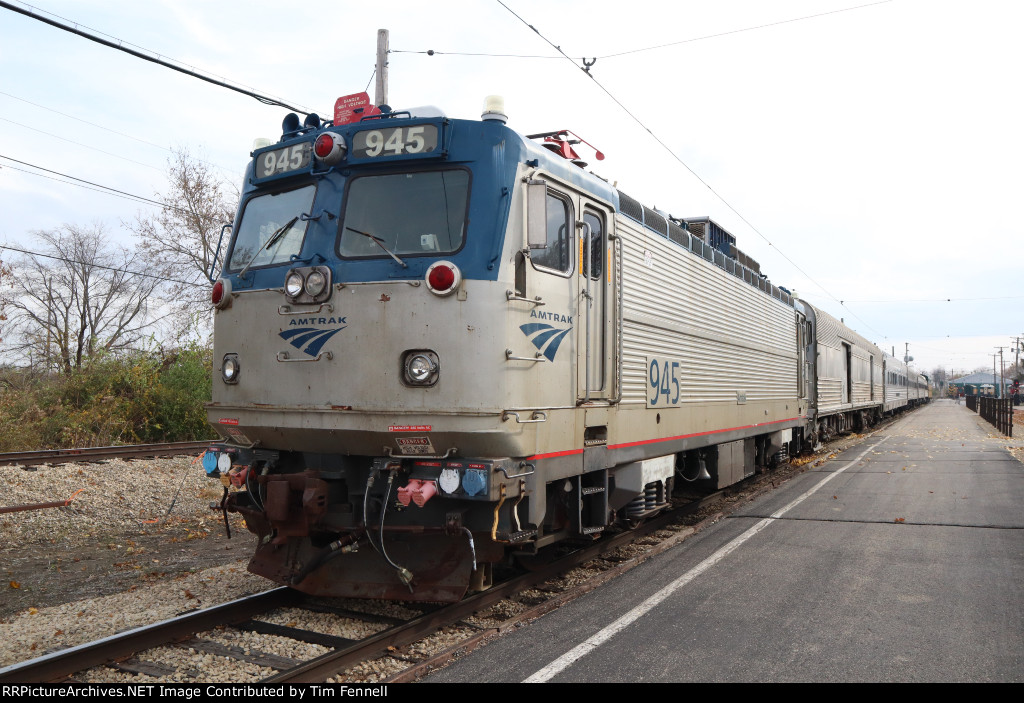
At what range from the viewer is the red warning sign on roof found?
5828 millimetres

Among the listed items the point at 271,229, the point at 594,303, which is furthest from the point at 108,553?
the point at 594,303

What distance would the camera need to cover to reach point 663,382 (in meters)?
7.70

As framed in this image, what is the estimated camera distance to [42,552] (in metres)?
8.07

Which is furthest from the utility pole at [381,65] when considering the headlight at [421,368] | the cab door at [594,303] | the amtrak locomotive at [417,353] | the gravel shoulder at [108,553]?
the headlight at [421,368]

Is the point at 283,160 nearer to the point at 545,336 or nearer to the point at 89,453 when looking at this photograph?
the point at 545,336

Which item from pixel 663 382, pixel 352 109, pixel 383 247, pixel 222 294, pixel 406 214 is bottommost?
pixel 663 382

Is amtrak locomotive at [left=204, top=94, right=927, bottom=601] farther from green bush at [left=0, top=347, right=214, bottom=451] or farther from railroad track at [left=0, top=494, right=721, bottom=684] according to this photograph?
green bush at [left=0, top=347, right=214, bottom=451]

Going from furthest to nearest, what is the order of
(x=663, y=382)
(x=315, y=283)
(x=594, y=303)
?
(x=663, y=382)
(x=594, y=303)
(x=315, y=283)

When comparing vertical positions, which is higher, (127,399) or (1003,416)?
(127,399)

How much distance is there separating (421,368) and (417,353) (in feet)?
0.39

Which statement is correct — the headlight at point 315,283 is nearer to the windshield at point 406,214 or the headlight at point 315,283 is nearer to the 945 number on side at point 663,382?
the windshield at point 406,214

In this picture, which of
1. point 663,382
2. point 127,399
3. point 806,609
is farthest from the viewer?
point 127,399

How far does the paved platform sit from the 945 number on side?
5.16 ft

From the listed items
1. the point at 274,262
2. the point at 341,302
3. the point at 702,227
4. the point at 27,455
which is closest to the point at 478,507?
the point at 341,302
